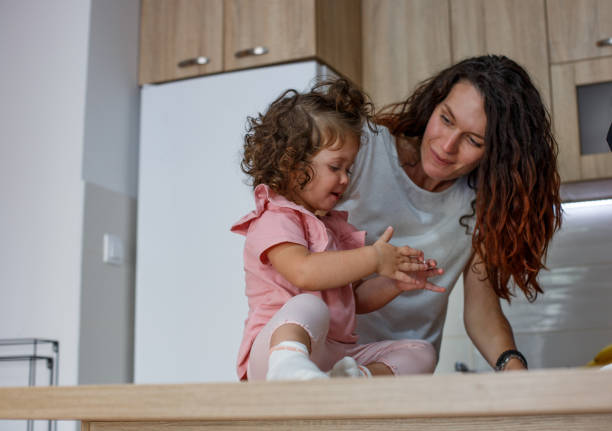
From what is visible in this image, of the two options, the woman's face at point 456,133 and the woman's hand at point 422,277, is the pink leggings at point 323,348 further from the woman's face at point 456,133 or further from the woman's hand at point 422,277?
the woman's face at point 456,133

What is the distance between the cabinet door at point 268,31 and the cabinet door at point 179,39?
0.15 feet

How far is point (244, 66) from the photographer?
2.32 meters

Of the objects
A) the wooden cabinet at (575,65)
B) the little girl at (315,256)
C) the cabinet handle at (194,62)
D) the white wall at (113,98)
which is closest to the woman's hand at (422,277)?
the little girl at (315,256)

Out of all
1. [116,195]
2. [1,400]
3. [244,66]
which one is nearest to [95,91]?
[116,195]

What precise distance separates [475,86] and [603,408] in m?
0.93

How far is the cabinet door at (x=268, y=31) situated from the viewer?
224 cm

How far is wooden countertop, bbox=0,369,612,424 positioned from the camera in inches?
18.4

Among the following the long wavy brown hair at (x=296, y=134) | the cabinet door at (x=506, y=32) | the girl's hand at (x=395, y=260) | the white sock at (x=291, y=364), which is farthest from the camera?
the cabinet door at (x=506, y=32)

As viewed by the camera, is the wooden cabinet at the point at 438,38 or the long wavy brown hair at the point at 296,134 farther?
the wooden cabinet at the point at 438,38

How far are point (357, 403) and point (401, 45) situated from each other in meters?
2.05

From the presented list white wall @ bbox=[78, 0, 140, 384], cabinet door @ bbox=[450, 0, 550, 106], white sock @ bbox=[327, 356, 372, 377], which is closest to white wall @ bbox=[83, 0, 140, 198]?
white wall @ bbox=[78, 0, 140, 384]

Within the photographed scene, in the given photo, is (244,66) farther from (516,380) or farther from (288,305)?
(516,380)

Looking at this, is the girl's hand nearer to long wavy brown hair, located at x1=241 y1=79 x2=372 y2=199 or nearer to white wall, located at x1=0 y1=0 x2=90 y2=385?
long wavy brown hair, located at x1=241 y1=79 x2=372 y2=199

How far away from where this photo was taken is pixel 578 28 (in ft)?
7.15
